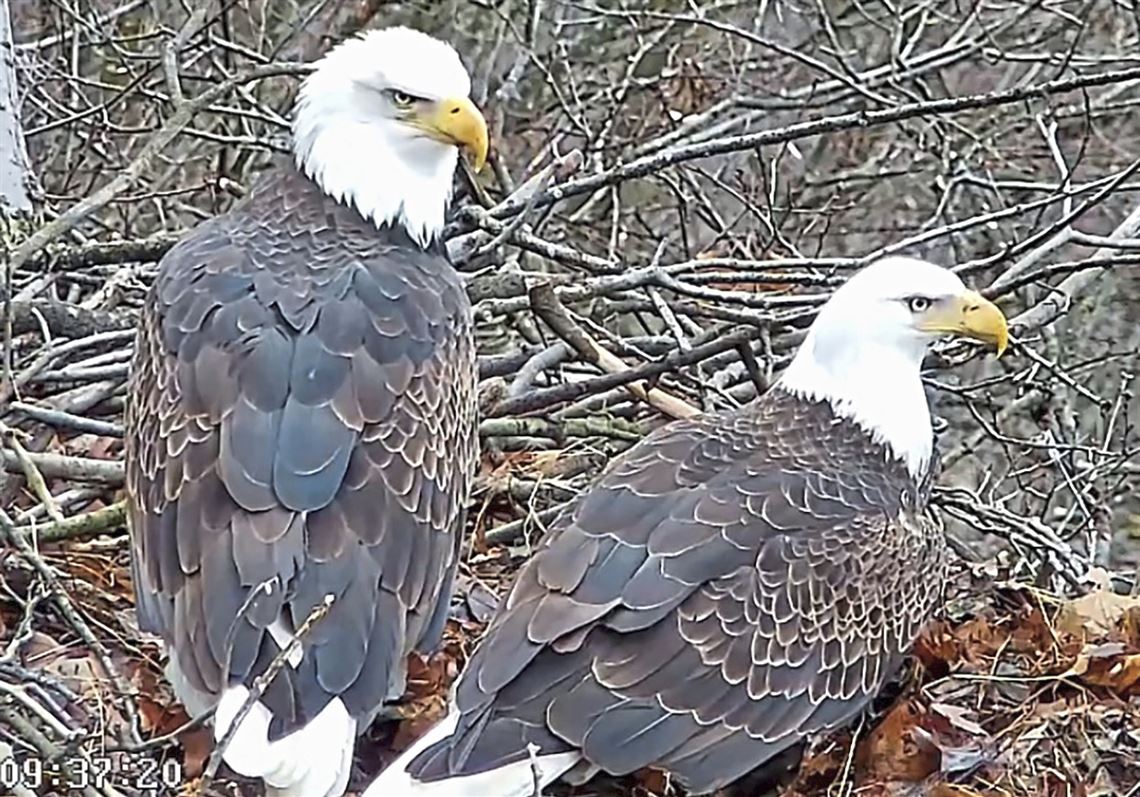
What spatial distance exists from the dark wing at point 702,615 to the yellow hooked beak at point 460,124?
794 millimetres

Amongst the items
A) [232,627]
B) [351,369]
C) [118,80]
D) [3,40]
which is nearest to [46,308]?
[3,40]

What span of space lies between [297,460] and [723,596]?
36.1 inches

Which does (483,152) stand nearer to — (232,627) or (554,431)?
(554,431)

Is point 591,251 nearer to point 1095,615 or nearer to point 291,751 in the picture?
point 1095,615

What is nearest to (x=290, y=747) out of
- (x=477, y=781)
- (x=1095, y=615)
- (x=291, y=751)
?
(x=291, y=751)

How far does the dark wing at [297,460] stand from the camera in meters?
3.86

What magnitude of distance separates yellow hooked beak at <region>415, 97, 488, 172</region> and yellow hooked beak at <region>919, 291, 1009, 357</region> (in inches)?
45.2

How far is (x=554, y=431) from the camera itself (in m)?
5.29

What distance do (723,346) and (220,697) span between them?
1668mm

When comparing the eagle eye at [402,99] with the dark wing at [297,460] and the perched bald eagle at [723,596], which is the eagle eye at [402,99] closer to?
the dark wing at [297,460]

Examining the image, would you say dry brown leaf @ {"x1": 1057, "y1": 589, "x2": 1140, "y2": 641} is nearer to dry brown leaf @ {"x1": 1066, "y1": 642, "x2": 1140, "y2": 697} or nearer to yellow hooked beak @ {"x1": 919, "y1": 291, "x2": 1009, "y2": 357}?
dry brown leaf @ {"x1": 1066, "y1": 642, "x2": 1140, "y2": 697}

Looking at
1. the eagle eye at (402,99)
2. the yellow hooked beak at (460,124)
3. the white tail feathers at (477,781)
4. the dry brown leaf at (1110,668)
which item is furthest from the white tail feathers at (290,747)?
the dry brown leaf at (1110,668)

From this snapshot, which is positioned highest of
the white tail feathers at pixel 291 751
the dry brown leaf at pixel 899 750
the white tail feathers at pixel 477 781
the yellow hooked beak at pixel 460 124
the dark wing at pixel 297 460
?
the yellow hooked beak at pixel 460 124

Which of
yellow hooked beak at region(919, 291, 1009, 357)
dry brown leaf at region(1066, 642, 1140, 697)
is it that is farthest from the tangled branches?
dry brown leaf at region(1066, 642, 1140, 697)
